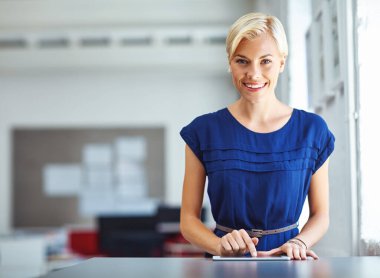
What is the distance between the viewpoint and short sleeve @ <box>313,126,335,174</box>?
5.45ft

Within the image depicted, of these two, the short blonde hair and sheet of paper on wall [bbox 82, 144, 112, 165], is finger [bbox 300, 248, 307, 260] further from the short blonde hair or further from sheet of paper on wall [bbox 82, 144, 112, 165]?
sheet of paper on wall [bbox 82, 144, 112, 165]

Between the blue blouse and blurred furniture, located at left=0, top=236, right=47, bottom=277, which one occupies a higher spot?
the blue blouse

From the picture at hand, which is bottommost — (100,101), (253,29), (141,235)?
(141,235)

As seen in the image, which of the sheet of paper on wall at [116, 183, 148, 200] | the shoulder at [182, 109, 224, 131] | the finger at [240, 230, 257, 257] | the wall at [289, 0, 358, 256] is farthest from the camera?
the sheet of paper on wall at [116, 183, 148, 200]

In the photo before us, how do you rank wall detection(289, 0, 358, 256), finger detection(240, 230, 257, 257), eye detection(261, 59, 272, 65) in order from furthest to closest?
wall detection(289, 0, 358, 256) < eye detection(261, 59, 272, 65) < finger detection(240, 230, 257, 257)

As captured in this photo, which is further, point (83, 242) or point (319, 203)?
point (83, 242)

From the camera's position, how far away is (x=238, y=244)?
1494 mm

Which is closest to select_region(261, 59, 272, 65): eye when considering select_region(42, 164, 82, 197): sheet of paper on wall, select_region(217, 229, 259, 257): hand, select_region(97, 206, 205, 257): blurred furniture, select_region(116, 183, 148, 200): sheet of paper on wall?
select_region(217, 229, 259, 257): hand

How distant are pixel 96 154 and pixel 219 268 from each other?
8.16 meters

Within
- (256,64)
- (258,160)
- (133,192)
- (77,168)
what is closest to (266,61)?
(256,64)

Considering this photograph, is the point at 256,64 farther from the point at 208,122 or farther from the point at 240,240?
the point at 240,240

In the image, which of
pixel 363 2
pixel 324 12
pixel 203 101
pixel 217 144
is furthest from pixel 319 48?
pixel 203 101

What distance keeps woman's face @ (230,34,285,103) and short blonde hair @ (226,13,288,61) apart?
12 millimetres

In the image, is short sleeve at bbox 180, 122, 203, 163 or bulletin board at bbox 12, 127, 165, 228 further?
bulletin board at bbox 12, 127, 165, 228
